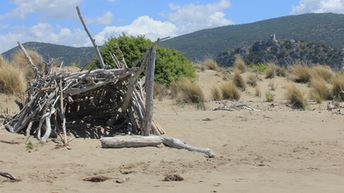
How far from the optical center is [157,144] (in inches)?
385

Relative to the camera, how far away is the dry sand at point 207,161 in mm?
7352

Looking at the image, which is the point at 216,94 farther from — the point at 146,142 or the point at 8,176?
the point at 8,176

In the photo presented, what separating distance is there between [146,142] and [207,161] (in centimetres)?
108

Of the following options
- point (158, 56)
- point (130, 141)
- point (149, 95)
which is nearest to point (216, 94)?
point (158, 56)

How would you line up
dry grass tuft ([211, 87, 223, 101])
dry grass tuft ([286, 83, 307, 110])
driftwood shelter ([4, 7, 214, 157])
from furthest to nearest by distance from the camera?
dry grass tuft ([211, 87, 223, 101]), dry grass tuft ([286, 83, 307, 110]), driftwood shelter ([4, 7, 214, 157])

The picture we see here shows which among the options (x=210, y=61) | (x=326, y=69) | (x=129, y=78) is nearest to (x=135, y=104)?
(x=129, y=78)

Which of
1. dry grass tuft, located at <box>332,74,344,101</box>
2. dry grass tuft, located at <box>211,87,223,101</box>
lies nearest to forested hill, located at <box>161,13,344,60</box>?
dry grass tuft, located at <box>332,74,344,101</box>

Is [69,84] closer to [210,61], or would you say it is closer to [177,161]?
[177,161]

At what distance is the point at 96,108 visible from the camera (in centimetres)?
1106

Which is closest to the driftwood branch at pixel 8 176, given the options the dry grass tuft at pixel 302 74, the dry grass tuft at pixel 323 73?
the dry grass tuft at pixel 323 73

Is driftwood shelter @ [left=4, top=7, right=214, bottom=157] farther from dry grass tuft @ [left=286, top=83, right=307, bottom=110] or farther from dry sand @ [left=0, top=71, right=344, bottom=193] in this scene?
dry grass tuft @ [left=286, top=83, right=307, bottom=110]

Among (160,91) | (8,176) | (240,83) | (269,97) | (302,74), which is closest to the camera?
(8,176)

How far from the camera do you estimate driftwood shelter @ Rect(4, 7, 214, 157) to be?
9820mm

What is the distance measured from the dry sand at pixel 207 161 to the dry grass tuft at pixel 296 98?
14.2 ft
